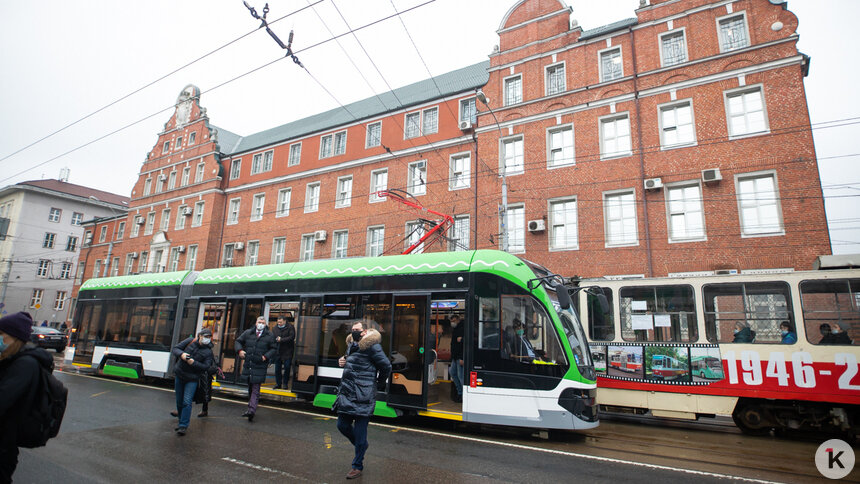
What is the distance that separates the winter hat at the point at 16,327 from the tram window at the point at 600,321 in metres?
10.1

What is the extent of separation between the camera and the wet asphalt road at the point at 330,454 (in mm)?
5523

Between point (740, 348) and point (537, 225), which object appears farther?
point (537, 225)

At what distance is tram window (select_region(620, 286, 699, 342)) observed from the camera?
959cm

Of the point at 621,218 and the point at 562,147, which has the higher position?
the point at 562,147

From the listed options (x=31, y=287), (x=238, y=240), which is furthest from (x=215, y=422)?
(x=31, y=287)

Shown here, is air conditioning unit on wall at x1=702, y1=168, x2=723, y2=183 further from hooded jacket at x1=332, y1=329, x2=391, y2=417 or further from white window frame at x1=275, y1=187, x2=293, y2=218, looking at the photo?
white window frame at x1=275, y1=187, x2=293, y2=218

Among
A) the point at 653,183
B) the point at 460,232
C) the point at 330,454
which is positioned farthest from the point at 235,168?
the point at 330,454

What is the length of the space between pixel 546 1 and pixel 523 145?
6.98 meters

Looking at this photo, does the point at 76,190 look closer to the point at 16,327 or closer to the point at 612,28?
the point at 612,28

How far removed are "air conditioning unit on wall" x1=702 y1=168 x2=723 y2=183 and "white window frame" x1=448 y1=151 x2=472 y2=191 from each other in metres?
9.50

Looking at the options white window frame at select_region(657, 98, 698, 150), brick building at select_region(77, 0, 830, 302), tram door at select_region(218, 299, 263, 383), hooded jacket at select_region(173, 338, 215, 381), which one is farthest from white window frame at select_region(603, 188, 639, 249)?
hooded jacket at select_region(173, 338, 215, 381)

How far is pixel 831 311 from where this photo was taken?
27.6 feet

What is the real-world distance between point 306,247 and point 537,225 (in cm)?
1473

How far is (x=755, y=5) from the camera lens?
1574 cm
